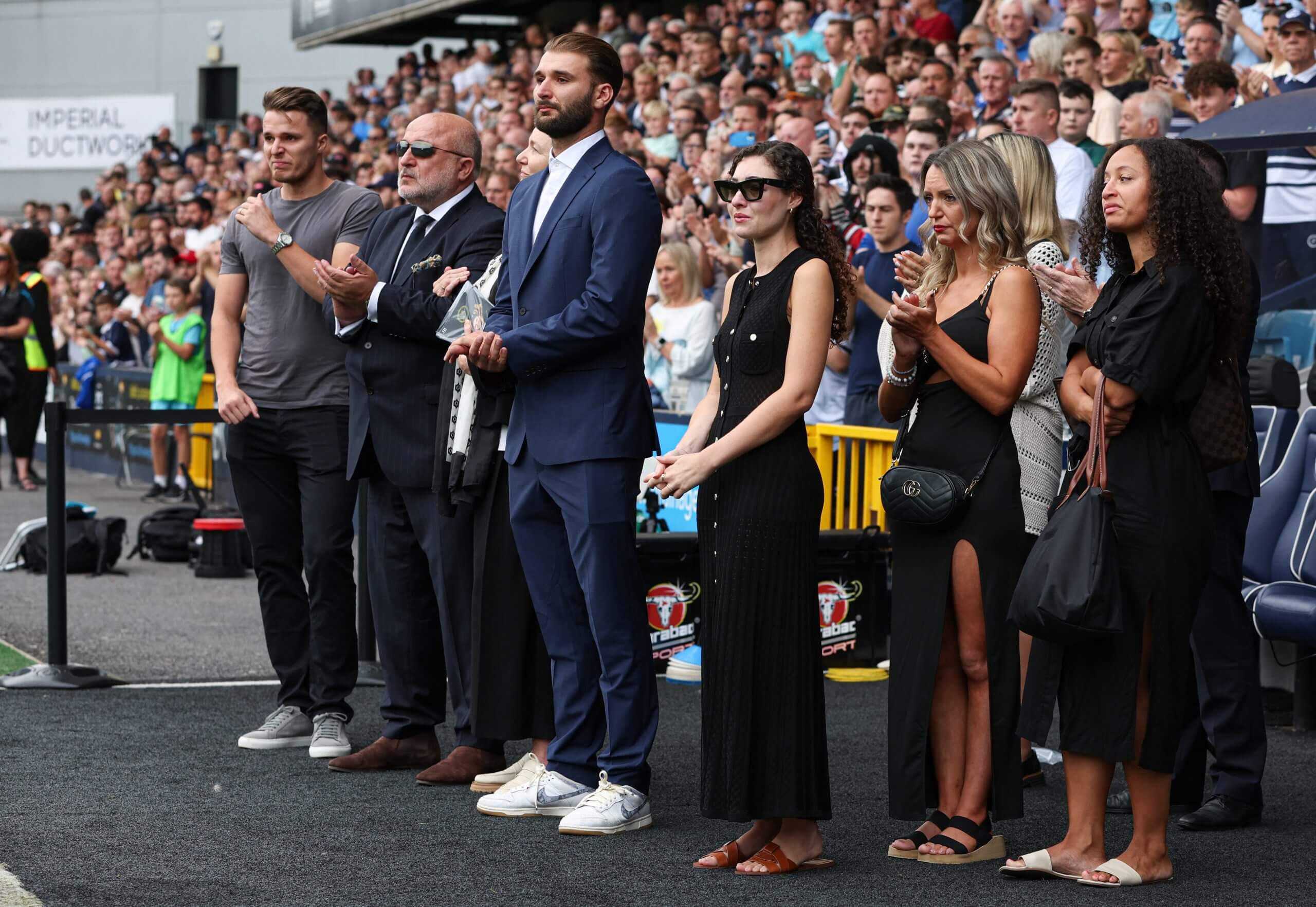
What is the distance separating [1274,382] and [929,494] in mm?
2189

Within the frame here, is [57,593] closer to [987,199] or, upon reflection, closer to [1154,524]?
[987,199]

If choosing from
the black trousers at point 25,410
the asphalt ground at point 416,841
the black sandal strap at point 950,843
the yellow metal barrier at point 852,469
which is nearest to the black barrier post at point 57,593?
the asphalt ground at point 416,841

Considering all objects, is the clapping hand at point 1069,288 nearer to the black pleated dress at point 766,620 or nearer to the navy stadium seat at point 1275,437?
the black pleated dress at point 766,620

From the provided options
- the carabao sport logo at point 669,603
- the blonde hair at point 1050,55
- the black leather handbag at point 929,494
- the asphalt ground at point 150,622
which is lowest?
the asphalt ground at point 150,622

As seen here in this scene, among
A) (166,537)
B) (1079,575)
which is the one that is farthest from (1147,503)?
(166,537)

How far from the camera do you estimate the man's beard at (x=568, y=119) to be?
201 inches

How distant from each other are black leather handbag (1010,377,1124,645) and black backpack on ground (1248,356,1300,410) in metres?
1.99

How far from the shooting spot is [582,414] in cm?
505

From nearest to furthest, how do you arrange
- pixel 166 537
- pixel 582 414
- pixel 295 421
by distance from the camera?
pixel 582 414, pixel 295 421, pixel 166 537

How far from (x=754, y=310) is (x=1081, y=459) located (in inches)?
36.4

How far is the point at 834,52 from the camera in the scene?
14477 millimetres

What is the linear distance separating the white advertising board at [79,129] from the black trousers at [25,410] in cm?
1925

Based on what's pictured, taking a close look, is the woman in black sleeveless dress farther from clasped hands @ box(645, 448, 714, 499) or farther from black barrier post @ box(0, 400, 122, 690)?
black barrier post @ box(0, 400, 122, 690)

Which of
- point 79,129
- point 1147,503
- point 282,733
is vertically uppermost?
point 79,129
